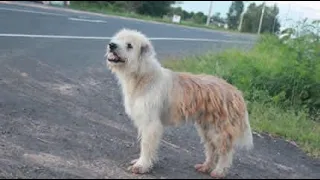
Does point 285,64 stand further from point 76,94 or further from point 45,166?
point 45,166

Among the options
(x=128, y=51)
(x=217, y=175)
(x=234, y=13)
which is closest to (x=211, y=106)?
(x=217, y=175)

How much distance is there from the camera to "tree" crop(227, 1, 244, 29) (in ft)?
207

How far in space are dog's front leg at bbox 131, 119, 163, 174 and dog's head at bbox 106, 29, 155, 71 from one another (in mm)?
671

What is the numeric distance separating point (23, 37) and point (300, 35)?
7.43 metres

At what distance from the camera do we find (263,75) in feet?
40.4

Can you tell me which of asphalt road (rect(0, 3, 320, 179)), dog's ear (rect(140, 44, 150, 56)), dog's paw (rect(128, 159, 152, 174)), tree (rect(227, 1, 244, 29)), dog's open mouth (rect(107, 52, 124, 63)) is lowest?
tree (rect(227, 1, 244, 29))

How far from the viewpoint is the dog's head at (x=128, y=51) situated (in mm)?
6062

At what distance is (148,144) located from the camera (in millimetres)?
6227

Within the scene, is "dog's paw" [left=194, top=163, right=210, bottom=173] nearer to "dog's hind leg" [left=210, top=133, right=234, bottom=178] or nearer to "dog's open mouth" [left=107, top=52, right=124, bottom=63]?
"dog's hind leg" [left=210, top=133, right=234, bottom=178]

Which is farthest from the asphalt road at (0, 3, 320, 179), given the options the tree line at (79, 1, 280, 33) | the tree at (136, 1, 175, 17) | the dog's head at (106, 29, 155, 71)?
the tree at (136, 1, 175, 17)

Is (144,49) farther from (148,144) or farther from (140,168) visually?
(140,168)

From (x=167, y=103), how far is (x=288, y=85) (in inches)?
240

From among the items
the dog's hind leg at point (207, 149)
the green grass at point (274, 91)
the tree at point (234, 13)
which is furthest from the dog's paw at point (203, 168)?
the tree at point (234, 13)

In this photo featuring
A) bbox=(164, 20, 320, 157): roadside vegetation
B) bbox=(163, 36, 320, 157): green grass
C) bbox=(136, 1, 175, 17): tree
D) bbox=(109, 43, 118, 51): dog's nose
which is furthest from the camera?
bbox=(136, 1, 175, 17): tree
